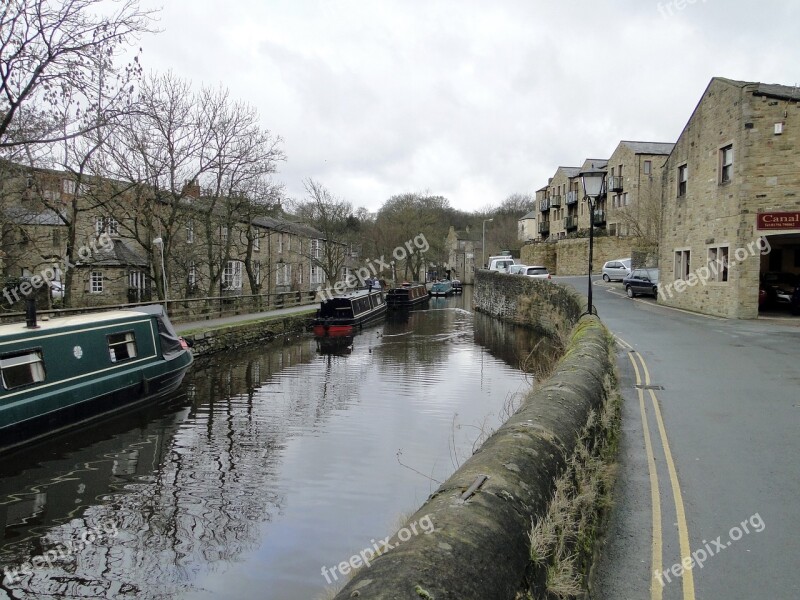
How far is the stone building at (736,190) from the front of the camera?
1800 cm

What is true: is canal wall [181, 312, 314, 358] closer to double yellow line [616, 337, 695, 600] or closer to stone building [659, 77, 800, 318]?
double yellow line [616, 337, 695, 600]

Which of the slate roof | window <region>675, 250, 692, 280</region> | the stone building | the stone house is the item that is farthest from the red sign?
the slate roof

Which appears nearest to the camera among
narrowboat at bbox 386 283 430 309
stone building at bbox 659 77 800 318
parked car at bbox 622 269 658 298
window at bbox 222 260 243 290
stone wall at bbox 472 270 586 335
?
stone building at bbox 659 77 800 318

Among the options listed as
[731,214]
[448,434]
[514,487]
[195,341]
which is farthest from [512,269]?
A: [514,487]

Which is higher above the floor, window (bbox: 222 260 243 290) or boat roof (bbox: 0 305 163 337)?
window (bbox: 222 260 243 290)

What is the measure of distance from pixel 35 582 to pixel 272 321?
20.1 m

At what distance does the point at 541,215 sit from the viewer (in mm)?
75938

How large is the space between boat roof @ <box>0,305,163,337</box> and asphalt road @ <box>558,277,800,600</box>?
1070 cm

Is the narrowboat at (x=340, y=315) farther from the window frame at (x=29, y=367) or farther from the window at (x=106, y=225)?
the window frame at (x=29, y=367)

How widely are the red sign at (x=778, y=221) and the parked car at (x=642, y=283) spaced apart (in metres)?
9.07

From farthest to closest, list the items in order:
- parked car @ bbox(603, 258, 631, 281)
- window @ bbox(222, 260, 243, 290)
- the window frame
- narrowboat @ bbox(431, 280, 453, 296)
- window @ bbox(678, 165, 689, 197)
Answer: narrowboat @ bbox(431, 280, 453, 296), window @ bbox(222, 260, 243, 290), parked car @ bbox(603, 258, 631, 281), window @ bbox(678, 165, 689, 197), the window frame

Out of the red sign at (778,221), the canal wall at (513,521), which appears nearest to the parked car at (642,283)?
the red sign at (778,221)

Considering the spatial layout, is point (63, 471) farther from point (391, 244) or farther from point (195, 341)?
point (391, 244)

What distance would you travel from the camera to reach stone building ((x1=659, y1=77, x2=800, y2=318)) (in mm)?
18000
